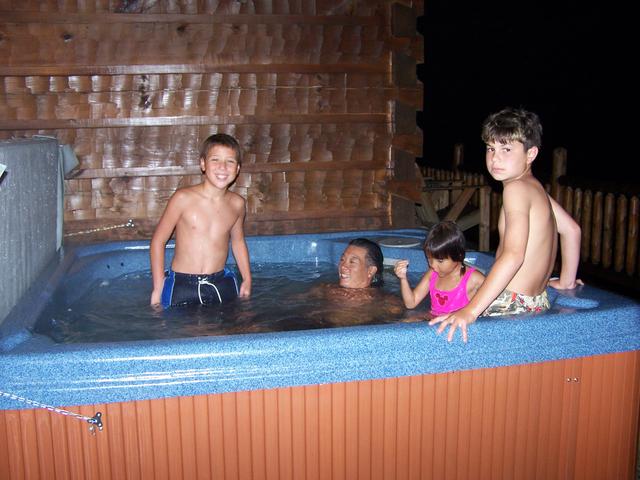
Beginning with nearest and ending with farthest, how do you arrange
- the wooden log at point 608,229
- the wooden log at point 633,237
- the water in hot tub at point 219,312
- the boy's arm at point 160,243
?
the water in hot tub at point 219,312, the boy's arm at point 160,243, the wooden log at point 633,237, the wooden log at point 608,229

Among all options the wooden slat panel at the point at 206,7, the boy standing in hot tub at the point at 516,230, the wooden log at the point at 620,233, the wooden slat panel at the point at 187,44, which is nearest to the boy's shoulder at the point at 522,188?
the boy standing in hot tub at the point at 516,230

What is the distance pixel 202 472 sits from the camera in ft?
6.70

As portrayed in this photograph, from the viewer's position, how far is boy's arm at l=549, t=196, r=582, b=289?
2.69m

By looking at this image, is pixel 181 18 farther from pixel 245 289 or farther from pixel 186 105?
pixel 245 289

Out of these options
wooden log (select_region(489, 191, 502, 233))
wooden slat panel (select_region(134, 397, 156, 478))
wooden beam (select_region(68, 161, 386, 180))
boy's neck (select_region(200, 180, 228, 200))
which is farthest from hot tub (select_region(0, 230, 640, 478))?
wooden log (select_region(489, 191, 502, 233))

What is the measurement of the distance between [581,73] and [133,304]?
16.0 meters

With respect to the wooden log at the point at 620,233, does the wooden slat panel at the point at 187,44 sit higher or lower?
higher

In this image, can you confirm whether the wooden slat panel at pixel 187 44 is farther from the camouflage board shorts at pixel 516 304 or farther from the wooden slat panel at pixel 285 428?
the wooden slat panel at pixel 285 428

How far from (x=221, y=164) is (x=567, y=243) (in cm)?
182

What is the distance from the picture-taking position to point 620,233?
565 centimetres

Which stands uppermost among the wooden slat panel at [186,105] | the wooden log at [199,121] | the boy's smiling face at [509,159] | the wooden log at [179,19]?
the wooden log at [179,19]

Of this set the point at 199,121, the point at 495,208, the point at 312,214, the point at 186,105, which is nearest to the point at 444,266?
the point at 312,214

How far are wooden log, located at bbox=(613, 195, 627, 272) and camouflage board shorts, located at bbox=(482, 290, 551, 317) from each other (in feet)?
11.7

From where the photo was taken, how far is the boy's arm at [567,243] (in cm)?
269
